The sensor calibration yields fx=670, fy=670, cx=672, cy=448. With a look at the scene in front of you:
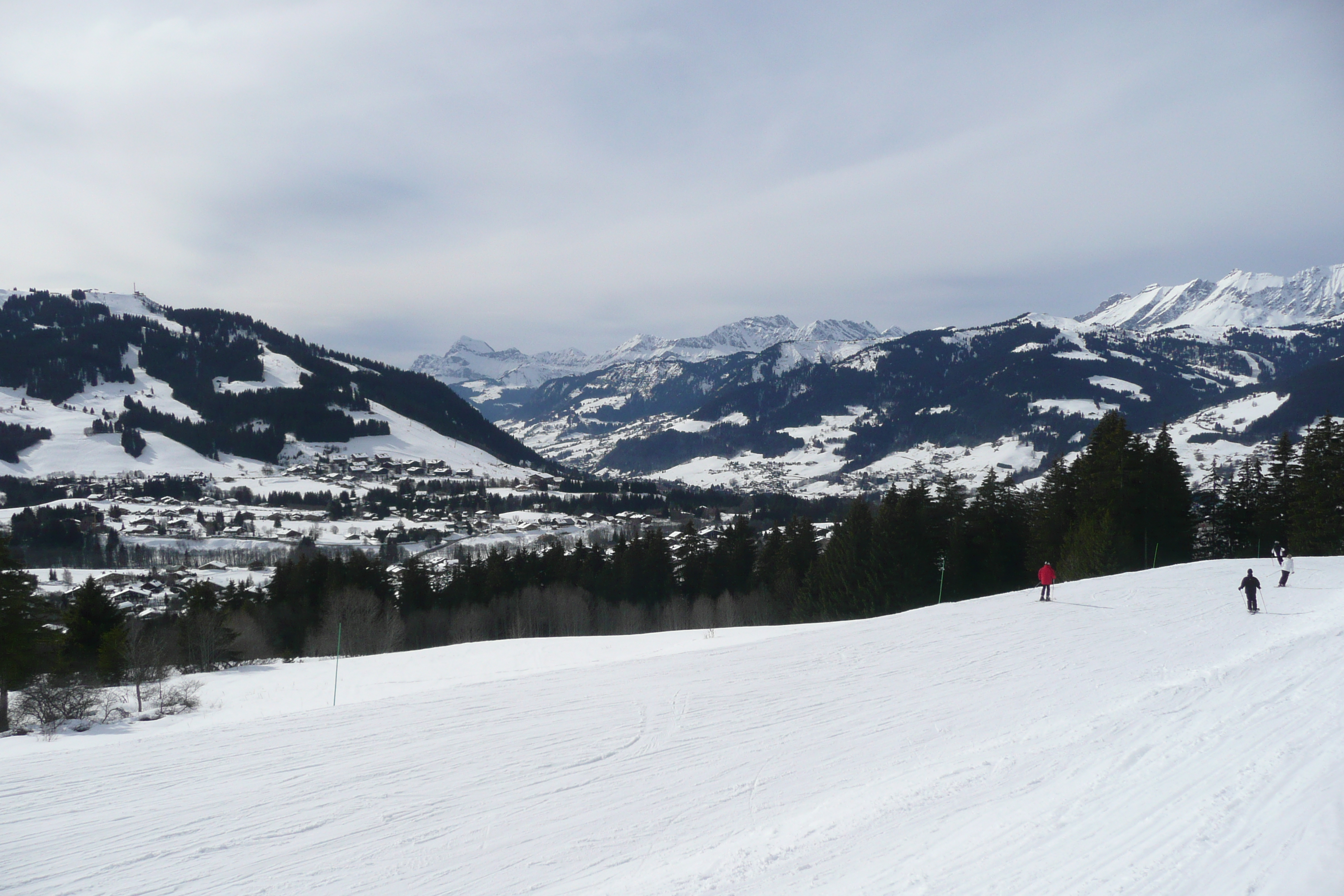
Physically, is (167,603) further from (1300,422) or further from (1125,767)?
(1300,422)

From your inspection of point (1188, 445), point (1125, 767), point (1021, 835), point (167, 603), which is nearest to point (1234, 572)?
point (1125, 767)

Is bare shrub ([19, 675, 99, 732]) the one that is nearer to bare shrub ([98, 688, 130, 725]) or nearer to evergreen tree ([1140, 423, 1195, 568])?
bare shrub ([98, 688, 130, 725])

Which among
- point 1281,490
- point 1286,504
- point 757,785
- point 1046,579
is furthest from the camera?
point 1281,490

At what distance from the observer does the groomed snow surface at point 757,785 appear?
21.6 ft

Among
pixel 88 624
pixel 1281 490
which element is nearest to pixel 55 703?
pixel 88 624

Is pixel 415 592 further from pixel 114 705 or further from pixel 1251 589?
pixel 1251 589

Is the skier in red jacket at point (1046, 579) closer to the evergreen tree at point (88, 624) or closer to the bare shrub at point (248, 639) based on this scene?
the evergreen tree at point (88, 624)

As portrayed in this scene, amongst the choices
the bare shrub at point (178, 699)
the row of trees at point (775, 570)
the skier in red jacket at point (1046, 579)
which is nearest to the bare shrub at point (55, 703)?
the bare shrub at point (178, 699)

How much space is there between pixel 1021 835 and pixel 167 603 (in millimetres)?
72142

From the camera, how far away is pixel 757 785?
8867 millimetres

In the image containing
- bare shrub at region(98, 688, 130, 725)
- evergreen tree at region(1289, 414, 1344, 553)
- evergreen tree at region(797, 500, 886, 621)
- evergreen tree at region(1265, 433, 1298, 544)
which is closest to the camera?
bare shrub at region(98, 688, 130, 725)

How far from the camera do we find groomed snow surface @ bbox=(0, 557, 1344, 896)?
6.58 meters

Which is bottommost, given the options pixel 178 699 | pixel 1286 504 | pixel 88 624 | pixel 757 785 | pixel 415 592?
pixel 415 592

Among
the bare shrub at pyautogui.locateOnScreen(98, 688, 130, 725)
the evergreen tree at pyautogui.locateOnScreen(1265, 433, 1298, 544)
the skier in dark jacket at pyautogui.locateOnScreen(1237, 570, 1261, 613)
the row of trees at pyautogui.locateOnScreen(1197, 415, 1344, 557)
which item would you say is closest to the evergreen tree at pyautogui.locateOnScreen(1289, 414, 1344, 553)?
→ the row of trees at pyautogui.locateOnScreen(1197, 415, 1344, 557)
